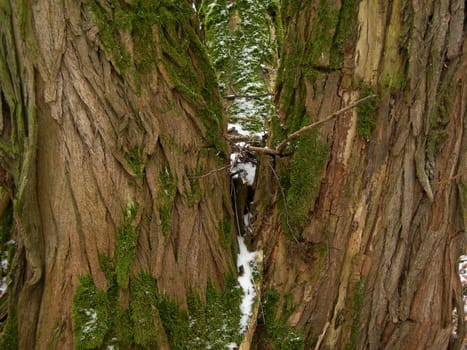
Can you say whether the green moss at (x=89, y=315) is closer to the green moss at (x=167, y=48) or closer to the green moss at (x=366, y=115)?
the green moss at (x=167, y=48)

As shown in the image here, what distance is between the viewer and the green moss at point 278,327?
87.3 inches

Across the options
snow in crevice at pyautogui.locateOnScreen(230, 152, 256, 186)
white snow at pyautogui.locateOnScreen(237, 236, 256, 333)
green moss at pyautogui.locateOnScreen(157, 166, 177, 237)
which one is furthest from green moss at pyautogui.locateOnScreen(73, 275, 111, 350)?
snow in crevice at pyautogui.locateOnScreen(230, 152, 256, 186)

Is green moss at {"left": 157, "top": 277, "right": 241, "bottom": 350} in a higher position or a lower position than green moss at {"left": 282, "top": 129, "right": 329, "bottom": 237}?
lower

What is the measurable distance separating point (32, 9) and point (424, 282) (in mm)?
2243

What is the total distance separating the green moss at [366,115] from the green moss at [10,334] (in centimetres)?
184

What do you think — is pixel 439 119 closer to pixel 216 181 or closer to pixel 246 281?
pixel 216 181

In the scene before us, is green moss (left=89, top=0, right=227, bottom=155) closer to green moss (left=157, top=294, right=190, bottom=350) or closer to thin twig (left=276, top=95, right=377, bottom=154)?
thin twig (left=276, top=95, right=377, bottom=154)

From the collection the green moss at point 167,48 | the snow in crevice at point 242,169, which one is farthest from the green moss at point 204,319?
the green moss at point 167,48

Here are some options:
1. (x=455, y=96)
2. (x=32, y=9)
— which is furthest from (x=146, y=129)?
(x=455, y=96)

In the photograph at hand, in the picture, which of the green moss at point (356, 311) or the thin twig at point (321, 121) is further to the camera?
the green moss at point (356, 311)

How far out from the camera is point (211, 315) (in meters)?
2.25

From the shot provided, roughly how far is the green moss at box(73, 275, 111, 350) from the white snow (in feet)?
2.30

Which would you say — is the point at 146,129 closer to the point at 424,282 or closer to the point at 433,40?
the point at 433,40

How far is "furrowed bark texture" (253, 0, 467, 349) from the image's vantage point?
80.9 inches
